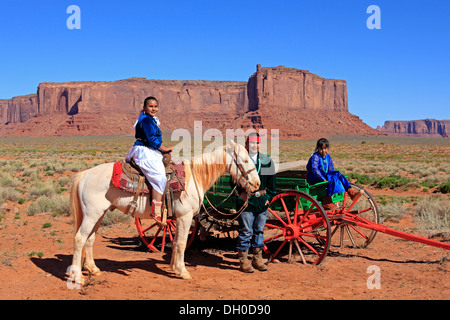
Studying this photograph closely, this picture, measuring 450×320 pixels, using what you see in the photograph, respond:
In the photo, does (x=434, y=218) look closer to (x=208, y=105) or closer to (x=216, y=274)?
(x=216, y=274)

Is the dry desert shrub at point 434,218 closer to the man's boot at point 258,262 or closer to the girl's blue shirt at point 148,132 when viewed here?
the man's boot at point 258,262

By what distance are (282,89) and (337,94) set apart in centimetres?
2944

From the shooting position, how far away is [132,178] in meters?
5.82

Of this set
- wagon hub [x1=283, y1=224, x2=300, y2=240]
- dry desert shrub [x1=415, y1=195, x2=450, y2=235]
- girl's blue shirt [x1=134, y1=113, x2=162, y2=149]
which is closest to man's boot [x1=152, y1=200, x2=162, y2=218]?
girl's blue shirt [x1=134, y1=113, x2=162, y2=149]

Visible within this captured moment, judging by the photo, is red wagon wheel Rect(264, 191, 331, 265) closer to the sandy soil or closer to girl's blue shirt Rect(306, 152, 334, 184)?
the sandy soil

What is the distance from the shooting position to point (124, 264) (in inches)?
272

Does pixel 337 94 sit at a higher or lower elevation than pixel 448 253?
higher

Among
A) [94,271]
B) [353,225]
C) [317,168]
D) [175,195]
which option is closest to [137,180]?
[175,195]

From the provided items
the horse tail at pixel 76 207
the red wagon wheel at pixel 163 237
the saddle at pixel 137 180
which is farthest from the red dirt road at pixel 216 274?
the saddle at pixel 137 180

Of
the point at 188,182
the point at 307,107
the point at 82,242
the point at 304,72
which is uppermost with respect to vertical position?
the point at 304,72

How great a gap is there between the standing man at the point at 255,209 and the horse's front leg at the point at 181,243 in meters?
0.90

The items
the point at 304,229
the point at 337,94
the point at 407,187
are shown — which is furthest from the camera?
the point at 337,94
